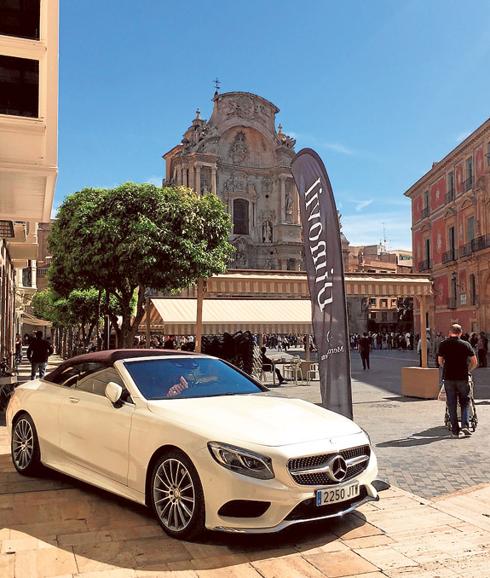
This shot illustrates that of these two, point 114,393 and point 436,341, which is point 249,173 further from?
point 114,393

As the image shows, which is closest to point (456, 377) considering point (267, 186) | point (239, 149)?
point (239, 149)

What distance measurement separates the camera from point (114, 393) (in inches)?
188

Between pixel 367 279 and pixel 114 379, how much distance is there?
9851 mm

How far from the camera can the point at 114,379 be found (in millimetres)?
5195

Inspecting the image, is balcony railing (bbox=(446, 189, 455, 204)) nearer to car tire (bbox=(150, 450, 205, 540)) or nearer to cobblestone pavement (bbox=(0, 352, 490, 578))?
cobblestone pavement (bbox=(0, 352, 490, 578))

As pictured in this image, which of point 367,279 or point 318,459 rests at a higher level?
point 367,279

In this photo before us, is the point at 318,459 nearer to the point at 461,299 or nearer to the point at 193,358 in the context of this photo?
the point at 193,358

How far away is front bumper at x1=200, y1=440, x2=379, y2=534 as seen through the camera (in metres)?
3.85

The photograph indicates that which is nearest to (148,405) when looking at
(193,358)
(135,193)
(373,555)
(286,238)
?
(193,358)

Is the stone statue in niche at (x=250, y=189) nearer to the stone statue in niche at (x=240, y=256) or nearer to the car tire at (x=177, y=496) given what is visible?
the stone statue in niche at (x=240, y=256)

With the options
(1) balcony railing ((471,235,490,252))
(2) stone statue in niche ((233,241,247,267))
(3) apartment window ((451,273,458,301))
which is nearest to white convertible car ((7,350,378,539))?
(1) balcony railing ((471,235,490,252))

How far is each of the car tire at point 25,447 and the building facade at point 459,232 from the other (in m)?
27.3

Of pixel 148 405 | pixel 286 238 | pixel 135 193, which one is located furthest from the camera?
pixel 286 238

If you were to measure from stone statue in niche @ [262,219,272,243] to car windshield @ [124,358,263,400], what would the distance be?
51679 millimetres
